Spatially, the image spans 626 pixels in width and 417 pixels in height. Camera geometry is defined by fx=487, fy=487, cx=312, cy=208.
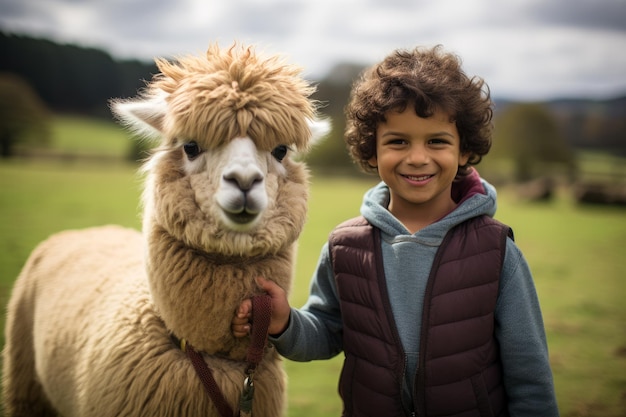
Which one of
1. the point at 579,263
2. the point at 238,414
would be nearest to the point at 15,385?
the point at 238,414

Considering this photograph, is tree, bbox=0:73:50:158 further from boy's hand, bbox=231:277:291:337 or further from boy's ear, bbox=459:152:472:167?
Answer: boy's ear, bbox=459:152:472:167

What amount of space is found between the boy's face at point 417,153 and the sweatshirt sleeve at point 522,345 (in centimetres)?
35

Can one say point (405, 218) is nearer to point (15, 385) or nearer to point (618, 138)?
point (15, 385)

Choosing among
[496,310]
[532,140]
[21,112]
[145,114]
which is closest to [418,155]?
[496,310]

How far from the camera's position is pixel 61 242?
2.97m

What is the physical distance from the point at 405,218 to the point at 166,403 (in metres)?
1.13

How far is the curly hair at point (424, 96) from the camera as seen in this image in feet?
5.75

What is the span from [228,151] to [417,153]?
67 centimetres

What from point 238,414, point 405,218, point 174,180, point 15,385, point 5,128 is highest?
point 5,128

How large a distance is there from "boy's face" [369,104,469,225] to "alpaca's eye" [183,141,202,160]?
2.22 ft

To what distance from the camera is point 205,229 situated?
165 cm

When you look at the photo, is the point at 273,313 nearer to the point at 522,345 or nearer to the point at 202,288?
the point at 202,288

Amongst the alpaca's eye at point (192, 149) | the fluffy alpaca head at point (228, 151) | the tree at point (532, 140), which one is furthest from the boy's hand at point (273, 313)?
the tree at point (532, 140)

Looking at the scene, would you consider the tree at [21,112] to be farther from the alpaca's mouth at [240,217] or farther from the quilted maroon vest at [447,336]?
the quilted maroon vest at [447,336]
